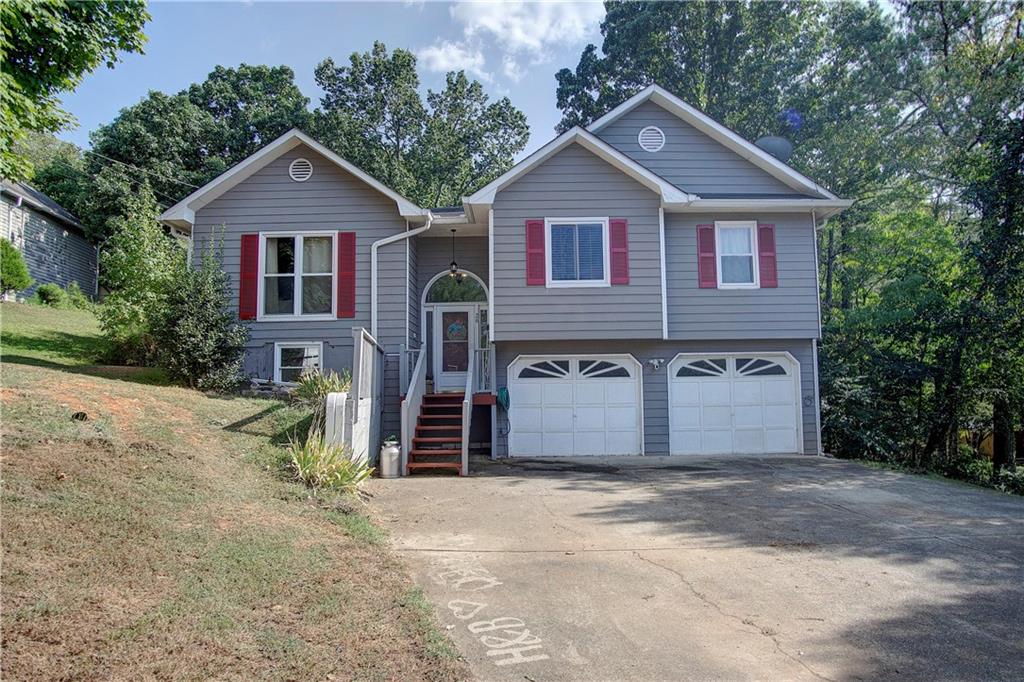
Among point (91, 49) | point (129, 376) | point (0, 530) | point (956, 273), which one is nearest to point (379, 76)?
point (91, 49)

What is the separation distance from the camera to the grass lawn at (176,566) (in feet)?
10.9

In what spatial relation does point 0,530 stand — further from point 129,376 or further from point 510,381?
point 510,381

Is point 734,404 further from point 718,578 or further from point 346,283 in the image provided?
point 718,578

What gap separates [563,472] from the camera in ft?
35.4

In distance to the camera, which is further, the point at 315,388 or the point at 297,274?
the point at 297,274

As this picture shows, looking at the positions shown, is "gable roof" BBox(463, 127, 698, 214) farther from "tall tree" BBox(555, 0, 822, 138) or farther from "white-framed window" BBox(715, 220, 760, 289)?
"tall tree" BBox(555, 0, 822, 138)

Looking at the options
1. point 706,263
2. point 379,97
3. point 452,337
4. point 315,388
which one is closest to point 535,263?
point 452,337

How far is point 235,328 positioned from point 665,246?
341 inches

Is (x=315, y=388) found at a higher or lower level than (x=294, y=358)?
lower

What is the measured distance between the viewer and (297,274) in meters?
13.1

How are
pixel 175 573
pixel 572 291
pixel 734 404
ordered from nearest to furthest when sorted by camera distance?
pixel 175 573 → pixel 572 291 → pixel 734 404

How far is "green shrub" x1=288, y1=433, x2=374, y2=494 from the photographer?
7.34 meters

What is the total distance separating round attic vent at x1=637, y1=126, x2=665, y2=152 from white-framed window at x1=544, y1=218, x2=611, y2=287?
257 centimetres

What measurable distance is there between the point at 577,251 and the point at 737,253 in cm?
350
